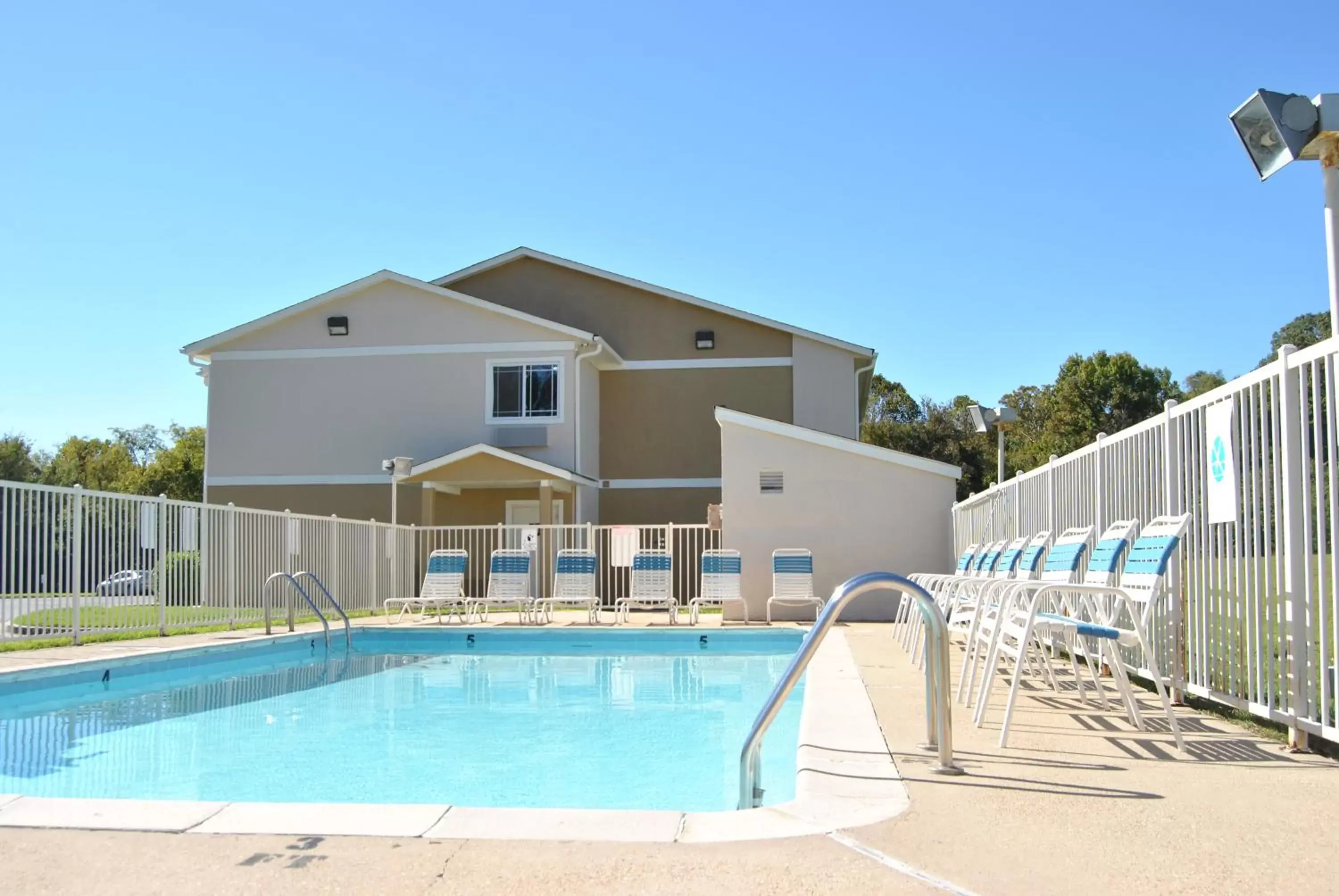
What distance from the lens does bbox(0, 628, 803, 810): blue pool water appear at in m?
5.36

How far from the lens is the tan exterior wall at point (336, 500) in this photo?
22.6 metres

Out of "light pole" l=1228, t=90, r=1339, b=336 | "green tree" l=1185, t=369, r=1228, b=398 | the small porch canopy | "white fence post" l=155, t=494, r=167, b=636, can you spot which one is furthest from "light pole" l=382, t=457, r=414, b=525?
"green tree" l=1185, t=369, r=1228, b=398

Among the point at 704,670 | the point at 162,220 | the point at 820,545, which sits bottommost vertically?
the point at 704,670

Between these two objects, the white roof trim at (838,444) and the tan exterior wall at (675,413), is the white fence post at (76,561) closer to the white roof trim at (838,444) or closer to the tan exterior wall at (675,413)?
the white roof trim at (838,444)

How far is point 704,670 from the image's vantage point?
11.0 meters

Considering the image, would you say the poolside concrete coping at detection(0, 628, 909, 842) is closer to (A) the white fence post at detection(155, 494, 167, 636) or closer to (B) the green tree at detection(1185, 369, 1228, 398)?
(A) the white fence post at detection(155, 494, 167, 636)

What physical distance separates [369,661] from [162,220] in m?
10.8

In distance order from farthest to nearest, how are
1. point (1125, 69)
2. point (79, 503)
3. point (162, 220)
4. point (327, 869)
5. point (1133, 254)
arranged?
point (1133, 254) → point (162, 220) → point (1125, 69) → point (79, 503) → point (327, 869)

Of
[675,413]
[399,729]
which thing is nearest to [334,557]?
[399,729]

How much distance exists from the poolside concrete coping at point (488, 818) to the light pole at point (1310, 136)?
328cm

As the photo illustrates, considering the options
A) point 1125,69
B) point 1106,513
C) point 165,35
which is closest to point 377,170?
point 165,35

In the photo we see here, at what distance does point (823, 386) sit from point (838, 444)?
8465 millimetres

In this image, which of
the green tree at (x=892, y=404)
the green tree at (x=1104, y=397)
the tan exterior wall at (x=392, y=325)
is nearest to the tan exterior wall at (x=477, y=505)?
the tan exterior wall at (x=392, y=325)

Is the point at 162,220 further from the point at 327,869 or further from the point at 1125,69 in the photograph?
the point at 327,869
